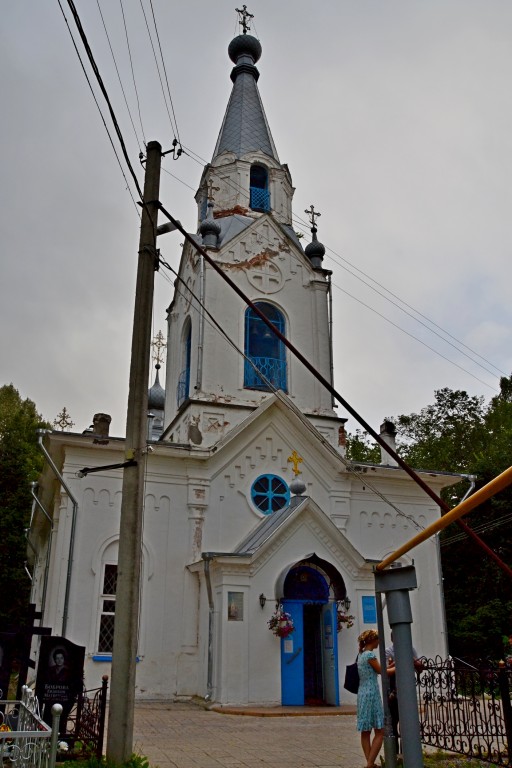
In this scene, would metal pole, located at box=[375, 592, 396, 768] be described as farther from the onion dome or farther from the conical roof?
the onion dome

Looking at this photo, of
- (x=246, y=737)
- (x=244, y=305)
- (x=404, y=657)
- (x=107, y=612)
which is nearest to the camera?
(x=404, y=657)

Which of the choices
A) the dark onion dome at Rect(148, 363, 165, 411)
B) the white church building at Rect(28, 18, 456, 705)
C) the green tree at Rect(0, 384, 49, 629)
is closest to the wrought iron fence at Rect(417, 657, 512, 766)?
the white church building at Rect(28, 18, 456, 705)

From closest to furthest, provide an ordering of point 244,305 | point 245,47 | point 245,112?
point 244,305
point 245,112
point 245,47

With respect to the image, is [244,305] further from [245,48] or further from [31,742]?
[31,742]

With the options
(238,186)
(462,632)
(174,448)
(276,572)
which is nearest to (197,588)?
(276,572)

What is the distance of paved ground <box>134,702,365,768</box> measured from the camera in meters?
8.68

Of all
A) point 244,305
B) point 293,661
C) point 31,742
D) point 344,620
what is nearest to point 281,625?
point 293,661

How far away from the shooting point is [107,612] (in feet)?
51.3

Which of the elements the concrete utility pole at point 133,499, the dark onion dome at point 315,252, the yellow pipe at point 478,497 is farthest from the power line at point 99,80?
the dark onion dome at point 315,252

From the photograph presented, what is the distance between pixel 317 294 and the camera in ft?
71.5

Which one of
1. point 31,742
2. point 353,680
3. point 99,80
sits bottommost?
point 31,742

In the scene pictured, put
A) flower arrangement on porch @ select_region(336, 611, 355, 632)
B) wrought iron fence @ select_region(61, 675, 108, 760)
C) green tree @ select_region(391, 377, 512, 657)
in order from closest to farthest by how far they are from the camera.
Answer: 1. wrought iron fence @ select_region(61, 675, 108, 760)
2. flower arrangement on porch @ select_region(336, 611, 355, 632)
3. green tree @ select_region(391, 377, 512, 657)

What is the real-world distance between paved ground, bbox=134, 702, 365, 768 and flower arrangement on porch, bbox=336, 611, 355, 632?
1.77m

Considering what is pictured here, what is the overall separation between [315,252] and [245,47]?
399 inches
